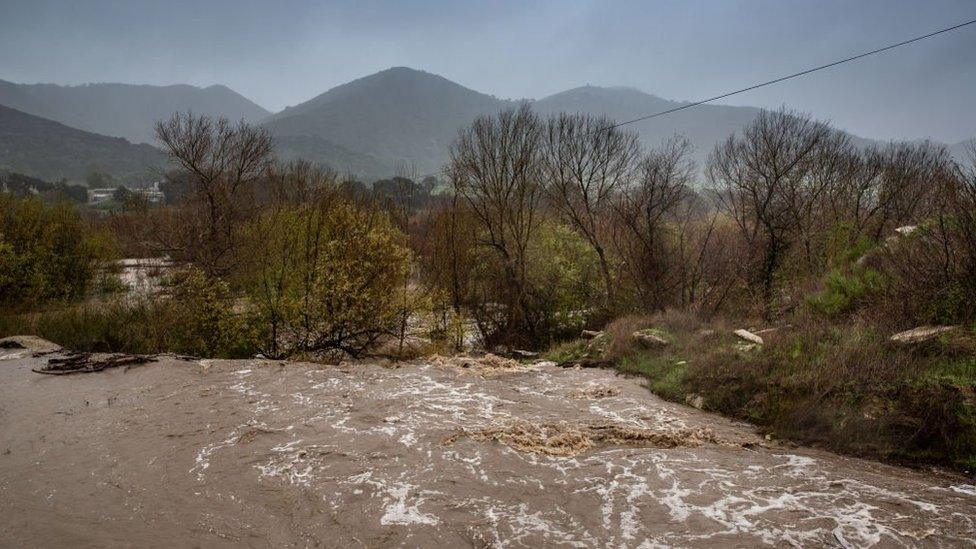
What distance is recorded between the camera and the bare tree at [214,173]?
22.1m

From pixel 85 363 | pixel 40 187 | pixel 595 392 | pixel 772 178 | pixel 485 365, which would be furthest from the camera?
pixel 40 187

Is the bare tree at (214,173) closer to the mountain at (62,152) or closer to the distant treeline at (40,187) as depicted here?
the distant treeline at (40,187)

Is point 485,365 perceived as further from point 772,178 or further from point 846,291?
point 772,178

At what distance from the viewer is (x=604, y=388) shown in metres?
12.1

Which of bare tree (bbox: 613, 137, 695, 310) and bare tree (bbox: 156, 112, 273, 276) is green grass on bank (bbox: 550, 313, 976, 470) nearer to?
bare tree (bbox: 613, 137, 695, 310)

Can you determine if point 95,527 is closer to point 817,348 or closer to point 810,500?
point 810,500

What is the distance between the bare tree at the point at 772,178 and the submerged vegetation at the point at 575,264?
0.35 feet

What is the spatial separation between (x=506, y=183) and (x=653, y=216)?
695 centimetres

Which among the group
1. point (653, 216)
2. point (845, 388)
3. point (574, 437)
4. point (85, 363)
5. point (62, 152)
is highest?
point (62, 152)

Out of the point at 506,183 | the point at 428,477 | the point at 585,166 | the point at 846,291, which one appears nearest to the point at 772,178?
the point at 585,166

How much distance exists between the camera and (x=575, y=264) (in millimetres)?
22297

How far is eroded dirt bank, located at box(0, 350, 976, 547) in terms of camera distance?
6.05 meters

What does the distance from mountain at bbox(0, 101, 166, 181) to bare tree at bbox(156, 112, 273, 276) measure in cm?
12123

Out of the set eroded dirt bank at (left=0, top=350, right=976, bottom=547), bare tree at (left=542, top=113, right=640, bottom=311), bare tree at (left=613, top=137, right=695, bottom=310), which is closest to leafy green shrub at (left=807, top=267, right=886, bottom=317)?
eroded dirt bank at (left=0, top=350, right=976, bottom=547)
